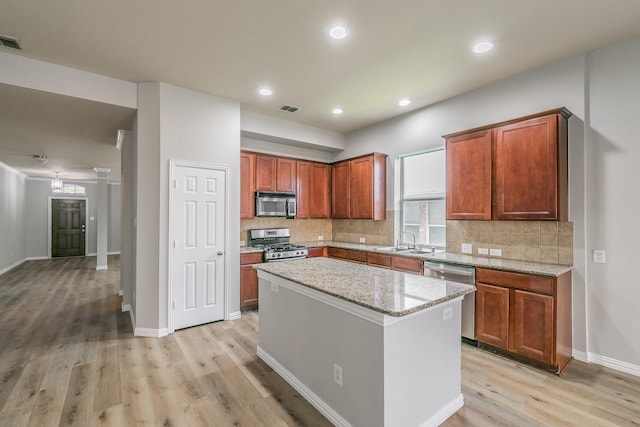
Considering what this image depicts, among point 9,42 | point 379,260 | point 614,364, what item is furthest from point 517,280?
point 9,42

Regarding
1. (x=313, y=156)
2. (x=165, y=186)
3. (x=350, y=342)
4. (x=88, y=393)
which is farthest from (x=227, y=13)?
(x=313, y=156)

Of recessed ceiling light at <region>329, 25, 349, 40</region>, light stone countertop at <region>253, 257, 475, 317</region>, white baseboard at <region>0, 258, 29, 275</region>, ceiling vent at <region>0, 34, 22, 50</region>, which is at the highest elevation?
recessed ceiling light at <region>329, 25, 349, 40</region>

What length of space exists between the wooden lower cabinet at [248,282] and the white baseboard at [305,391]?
144 cm

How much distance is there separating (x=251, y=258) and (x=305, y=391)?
241 centimetres

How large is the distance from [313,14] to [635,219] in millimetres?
3360

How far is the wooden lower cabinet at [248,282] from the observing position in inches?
171

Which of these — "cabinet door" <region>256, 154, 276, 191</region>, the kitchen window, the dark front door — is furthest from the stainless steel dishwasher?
the dark front door

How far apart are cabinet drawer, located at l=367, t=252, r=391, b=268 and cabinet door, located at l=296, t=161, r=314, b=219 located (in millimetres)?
1582

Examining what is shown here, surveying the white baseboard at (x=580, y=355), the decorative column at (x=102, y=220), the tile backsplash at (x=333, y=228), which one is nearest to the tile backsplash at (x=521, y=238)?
the white baseboard at (x=580, y=355)

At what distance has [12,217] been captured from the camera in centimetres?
793

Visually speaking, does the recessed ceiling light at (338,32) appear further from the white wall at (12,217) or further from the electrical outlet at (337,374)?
the white wall at (12,217)

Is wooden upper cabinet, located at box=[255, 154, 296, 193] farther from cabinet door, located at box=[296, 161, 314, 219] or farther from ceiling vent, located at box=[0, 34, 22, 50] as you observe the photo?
ceiling vent, located at box=[0, 34, 22, 50]

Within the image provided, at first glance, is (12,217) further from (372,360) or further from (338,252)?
(372,360)

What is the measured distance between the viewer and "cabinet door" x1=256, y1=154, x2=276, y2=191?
195 inches
